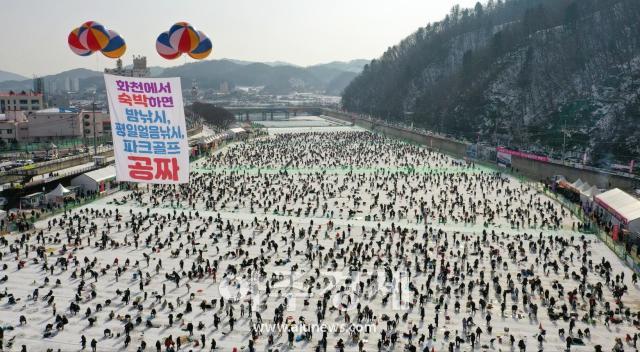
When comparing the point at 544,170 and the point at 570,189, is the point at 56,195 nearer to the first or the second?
the point at 570,189

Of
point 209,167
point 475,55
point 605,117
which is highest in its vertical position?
point 475,55

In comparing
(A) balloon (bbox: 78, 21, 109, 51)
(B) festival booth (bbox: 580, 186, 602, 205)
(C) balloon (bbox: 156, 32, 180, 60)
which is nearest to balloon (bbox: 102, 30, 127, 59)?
(A) balloon (bbox: 78, 21, 109, 51)

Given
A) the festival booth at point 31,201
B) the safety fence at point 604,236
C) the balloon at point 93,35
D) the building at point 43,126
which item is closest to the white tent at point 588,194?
the safety fence at point 604,236

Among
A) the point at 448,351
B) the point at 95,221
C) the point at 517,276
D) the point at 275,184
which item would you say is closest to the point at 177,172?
the point at 448,351

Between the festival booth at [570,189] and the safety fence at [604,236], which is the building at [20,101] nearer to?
the festival booth at [570,189]

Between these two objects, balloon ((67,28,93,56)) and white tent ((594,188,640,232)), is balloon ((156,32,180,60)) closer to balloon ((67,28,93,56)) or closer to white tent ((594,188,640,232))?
balloon ((67,28,93,56))

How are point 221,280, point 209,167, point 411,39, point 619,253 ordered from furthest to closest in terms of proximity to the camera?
point 411,39
point 209,167
point 619,253
point 221,280

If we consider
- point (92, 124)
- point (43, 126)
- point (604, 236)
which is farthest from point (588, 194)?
point (43, 126)

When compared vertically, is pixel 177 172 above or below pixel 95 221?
above

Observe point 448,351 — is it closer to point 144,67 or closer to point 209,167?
point 209,167
